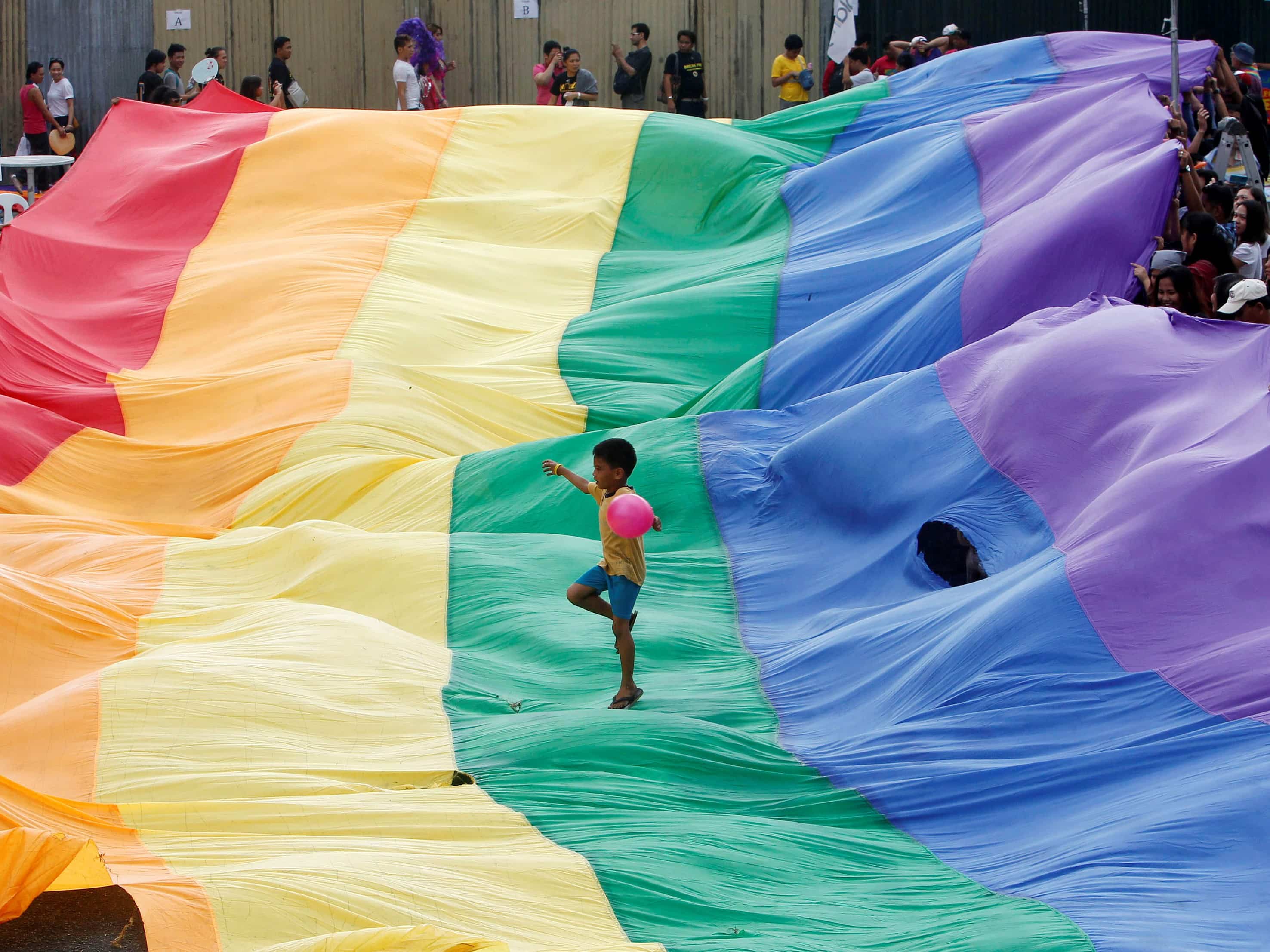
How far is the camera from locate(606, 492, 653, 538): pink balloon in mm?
4234

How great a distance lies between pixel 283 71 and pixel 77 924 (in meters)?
12.3

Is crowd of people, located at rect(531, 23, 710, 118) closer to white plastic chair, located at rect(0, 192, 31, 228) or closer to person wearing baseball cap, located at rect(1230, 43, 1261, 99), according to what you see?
white plastic chair, located at rect(0, 192, 31, 228)

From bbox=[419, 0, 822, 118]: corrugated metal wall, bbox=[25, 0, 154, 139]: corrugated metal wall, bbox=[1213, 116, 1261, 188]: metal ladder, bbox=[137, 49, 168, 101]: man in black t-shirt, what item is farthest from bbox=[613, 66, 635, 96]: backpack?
bbox=[1213, 116, 1261, 188]: metal ladder

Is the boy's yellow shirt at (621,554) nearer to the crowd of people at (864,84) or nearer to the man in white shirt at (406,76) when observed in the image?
the crowd of people at (864,84)

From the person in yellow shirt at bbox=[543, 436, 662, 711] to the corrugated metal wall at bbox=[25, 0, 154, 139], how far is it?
13865 mm

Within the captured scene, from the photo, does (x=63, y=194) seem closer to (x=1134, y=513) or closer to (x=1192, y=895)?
(x=1134, y=513)

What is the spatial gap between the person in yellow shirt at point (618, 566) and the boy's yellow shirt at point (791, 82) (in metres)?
9.95

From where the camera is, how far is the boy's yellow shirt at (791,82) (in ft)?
45.2

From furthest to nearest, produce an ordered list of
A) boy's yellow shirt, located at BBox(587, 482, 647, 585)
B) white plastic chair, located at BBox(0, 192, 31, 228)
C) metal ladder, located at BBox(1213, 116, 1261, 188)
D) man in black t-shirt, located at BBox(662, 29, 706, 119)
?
man in black t-shirt, located at BBox(662, 29, 706, 119) → white plastic chair, located at BBox(0, 192, 31, 228) → metal ladder, located at BBox(1213, 116, 1261, 188) → boy's yellow shirt, located at BBox(587, 482, 647, 585)

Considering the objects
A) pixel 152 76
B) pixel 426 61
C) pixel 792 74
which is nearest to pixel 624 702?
pixel 792 74

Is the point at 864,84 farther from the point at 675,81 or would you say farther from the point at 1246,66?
the point at 675,81

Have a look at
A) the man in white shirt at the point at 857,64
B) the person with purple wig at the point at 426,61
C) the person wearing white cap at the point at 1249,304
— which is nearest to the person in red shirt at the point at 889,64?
the man in white shirt at the point at 857,64

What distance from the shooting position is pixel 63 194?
9562 mm

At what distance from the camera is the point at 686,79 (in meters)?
14.6
